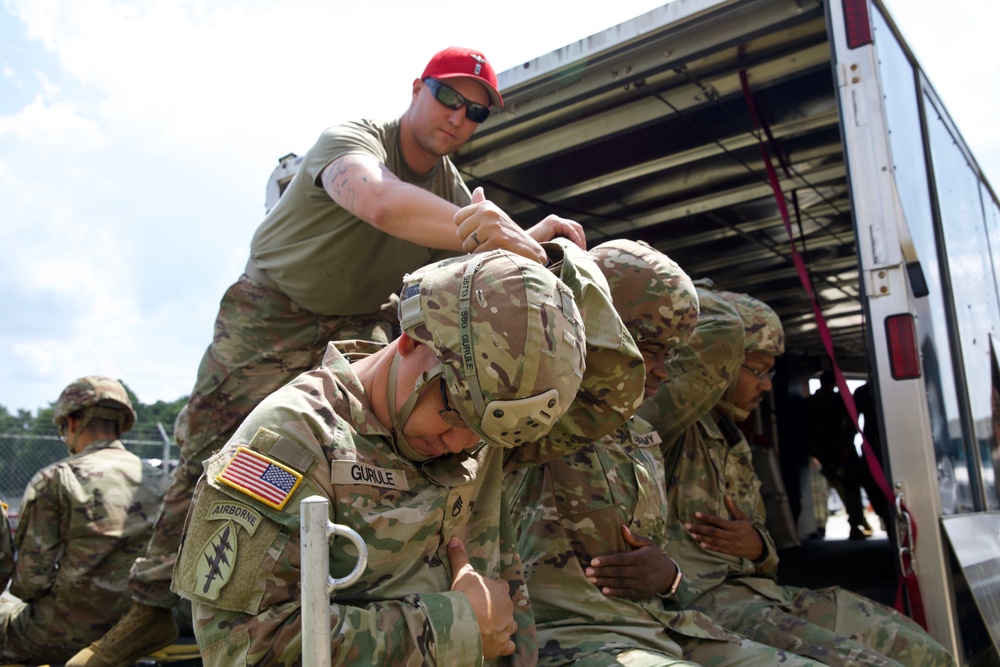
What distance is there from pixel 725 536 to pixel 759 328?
83cm

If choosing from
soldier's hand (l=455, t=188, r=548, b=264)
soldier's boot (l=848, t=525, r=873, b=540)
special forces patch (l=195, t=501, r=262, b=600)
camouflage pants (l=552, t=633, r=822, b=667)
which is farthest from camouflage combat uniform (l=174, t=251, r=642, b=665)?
soldier's boot (l=848, t=525, r=873, b=540)

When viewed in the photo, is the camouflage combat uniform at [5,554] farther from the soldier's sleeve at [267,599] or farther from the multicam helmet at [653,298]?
the multicam helmet at [653,298]

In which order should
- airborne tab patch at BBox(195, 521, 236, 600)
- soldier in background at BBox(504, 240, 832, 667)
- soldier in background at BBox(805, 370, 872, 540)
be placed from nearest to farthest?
airborne tab patch at BBox(195, 521, 236, 600) → soldier in background at BBox(504, 240, 832, 667) → soldier in background at BBox(805, 370, 872, 540)

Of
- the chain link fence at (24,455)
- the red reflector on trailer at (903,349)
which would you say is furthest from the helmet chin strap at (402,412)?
the chain link fence at (24,455)

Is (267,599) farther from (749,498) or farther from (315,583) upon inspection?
(749,498)

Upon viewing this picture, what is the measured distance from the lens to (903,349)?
107 inches

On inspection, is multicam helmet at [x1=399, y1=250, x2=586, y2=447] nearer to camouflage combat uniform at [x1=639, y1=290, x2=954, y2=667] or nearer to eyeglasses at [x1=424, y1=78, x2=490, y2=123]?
eyeglasses at [x1=424, y1=78, x2=490, y2=123]

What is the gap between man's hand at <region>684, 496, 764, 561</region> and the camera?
296 centimetres

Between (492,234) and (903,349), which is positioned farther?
(903,349)

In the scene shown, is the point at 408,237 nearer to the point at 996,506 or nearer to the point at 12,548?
the point at 12,548

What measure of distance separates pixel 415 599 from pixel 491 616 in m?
0.16

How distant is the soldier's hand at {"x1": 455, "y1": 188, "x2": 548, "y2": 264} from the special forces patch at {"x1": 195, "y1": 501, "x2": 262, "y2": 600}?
0.71 meters

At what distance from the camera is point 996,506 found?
3781mm

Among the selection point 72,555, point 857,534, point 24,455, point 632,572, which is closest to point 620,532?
point 632,572
